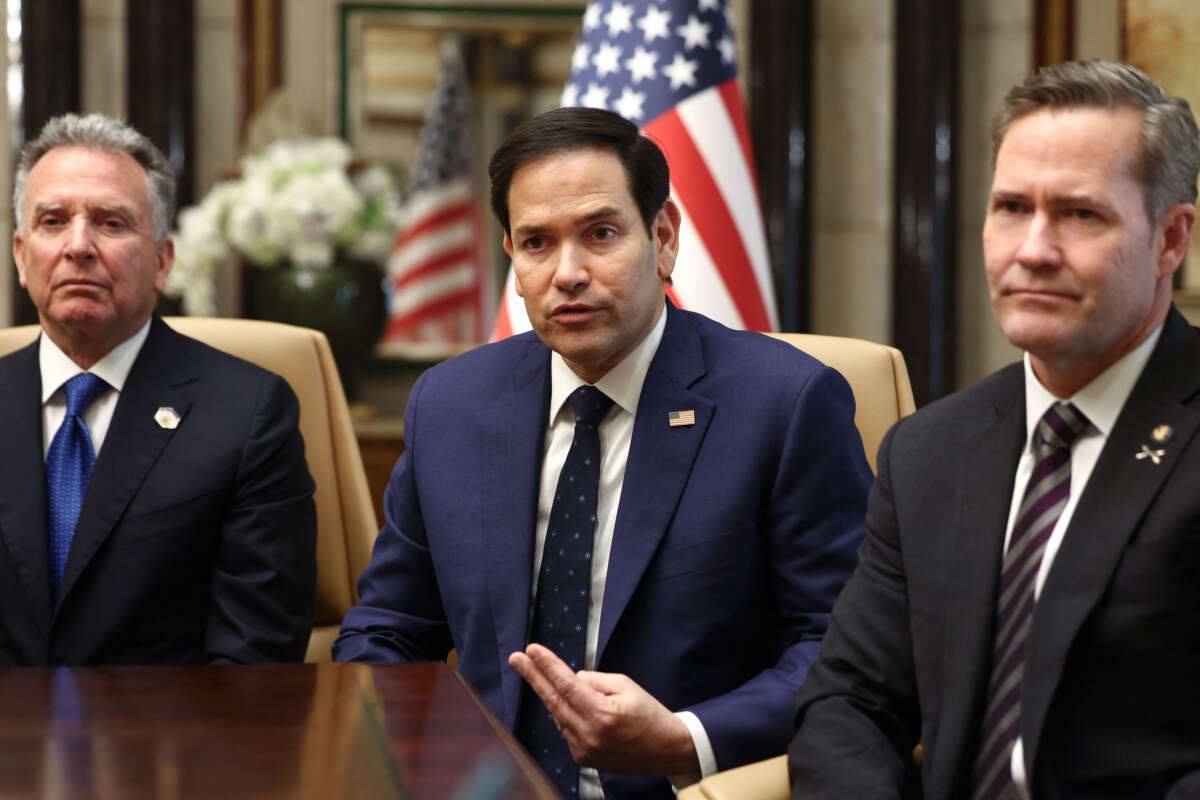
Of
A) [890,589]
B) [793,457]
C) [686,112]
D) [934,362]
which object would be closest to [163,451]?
[793,457]

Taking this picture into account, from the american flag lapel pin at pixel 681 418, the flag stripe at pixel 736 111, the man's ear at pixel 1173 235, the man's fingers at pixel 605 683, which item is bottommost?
the man's fingers at pixel 605 683

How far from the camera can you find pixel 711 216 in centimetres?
342

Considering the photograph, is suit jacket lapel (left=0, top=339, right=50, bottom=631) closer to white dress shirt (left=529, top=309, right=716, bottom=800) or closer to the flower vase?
white dress shirt (left=529, top=309, right=716, bottom=800)

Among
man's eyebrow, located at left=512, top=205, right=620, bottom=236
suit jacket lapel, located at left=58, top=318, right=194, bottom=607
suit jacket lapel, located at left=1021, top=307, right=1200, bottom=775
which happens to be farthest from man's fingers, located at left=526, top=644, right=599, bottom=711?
suit jacket lapel, located at left=58, top=318, right=194, bottom=607

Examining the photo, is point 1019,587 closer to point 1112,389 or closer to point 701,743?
point 1112,389

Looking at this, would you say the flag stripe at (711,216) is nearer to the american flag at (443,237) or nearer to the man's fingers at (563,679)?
the american flag at (443,237)

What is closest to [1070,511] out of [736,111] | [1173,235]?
[1173,235]

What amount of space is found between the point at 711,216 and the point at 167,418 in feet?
5.03

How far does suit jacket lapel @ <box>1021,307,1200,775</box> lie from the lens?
A: 4.89 feet

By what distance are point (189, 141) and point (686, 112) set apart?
220 cm

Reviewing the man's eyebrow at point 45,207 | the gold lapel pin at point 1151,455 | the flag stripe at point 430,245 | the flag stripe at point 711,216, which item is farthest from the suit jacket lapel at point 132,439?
the flag stripe at point 430,245

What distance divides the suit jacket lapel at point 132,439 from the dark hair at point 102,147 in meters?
0.26

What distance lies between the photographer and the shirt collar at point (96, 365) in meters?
2.56

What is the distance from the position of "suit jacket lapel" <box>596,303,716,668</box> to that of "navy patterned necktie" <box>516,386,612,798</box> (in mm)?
51
